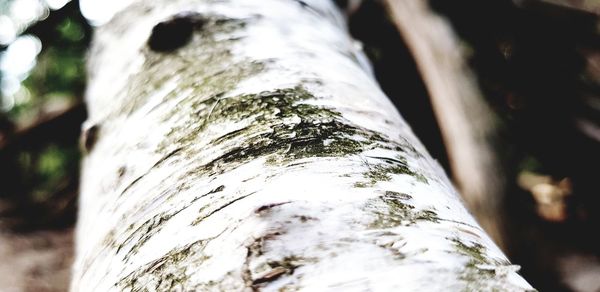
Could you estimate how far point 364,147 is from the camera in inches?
18.8

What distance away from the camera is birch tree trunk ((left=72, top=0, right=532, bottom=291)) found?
0.33 meters

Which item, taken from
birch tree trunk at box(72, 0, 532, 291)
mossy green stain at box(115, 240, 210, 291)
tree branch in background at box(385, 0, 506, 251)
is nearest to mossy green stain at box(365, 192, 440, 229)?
birch tree trunk at box(72, 0, 532, 291)

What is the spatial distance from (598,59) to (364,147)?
2.08 meters

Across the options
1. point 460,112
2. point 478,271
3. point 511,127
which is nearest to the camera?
point 478,271

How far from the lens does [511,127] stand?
2039mm

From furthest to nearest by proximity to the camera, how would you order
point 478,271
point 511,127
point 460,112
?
point 511,127
point 460,112
point 478,271

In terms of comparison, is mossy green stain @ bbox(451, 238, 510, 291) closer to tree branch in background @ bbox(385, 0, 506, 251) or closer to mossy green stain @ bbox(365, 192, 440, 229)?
mossy green stain @ bbox(365, 192, 440, 229)

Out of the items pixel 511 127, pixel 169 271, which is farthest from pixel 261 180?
pixel 511 127

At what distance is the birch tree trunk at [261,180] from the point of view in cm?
33

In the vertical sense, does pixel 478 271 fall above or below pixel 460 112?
below

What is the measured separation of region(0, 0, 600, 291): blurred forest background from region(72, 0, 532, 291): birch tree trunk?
3.33 feet

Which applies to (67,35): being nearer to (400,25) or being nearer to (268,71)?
(400,25)

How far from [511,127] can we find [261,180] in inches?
74.2

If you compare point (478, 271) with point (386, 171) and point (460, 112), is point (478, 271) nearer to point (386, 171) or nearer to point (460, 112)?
point (386, 171)
